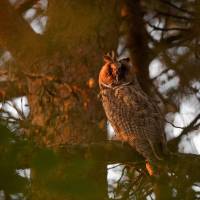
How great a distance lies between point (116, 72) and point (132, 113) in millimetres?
430

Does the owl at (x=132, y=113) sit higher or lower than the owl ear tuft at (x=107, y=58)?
lower

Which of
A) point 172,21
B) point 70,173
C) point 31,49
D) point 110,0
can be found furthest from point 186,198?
point 172,21

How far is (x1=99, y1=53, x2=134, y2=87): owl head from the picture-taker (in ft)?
14.7

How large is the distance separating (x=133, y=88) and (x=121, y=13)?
97cm

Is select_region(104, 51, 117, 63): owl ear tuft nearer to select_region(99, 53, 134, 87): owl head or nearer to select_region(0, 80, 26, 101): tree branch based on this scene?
select_region(99, 53, 134, 87): owl head

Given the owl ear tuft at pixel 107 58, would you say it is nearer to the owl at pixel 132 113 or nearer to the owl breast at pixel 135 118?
the owl at pixel 132 113

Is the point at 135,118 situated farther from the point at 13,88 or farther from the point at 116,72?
the point at 13,88

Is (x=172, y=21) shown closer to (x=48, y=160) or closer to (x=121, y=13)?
(x=121, y=13)

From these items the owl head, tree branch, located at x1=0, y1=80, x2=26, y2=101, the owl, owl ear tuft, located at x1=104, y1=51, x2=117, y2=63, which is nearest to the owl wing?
the owl

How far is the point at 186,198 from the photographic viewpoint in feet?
6.61

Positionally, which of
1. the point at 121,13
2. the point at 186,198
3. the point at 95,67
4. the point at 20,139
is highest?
the point at 121,13

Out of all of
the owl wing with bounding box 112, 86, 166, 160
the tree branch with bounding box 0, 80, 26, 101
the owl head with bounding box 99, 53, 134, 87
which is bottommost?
the owl wing with bounding box 112, 86, 166, 160

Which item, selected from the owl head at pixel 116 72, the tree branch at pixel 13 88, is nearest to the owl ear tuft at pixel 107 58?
the owl head at pixel 116 72

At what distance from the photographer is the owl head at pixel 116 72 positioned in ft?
14.7
